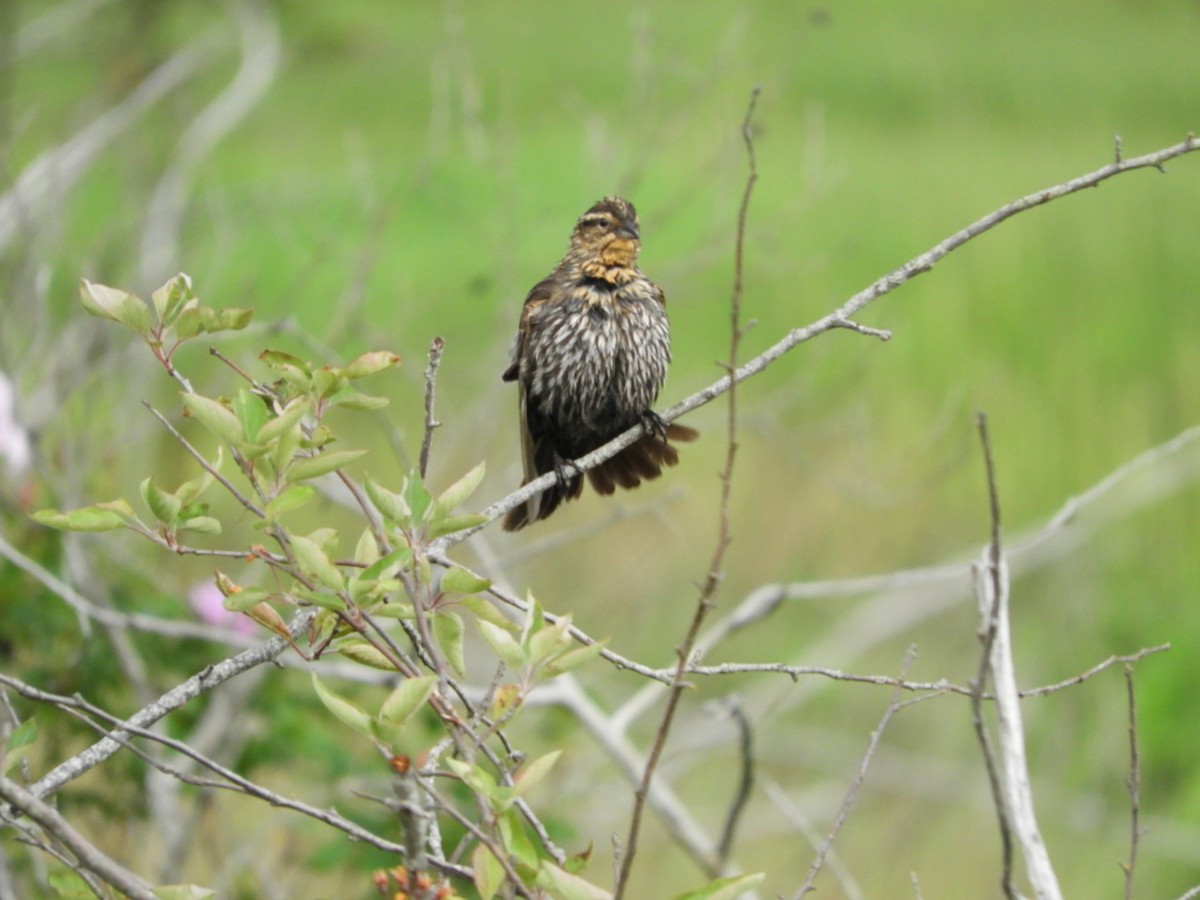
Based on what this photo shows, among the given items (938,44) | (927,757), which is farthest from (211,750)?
(938,44)

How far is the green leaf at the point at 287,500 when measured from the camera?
146 centimetres

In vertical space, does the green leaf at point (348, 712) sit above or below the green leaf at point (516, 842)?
above

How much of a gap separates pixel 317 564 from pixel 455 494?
8.2 inches

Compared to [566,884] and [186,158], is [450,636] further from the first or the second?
[186,158]

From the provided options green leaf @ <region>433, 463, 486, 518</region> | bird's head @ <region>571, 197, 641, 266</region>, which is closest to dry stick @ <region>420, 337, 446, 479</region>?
green leaf @ <region>433, 463, 486, 518</region>

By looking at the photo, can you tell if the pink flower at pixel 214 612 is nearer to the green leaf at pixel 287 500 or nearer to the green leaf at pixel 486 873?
the green leaf at pixel 287 500

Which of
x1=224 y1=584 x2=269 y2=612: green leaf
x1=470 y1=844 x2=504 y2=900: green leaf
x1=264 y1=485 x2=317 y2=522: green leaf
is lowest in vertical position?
x1=470 y1=844 x2=504 y2=900: green leaf

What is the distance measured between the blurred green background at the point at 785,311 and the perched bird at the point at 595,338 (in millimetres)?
719

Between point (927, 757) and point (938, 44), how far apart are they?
400cm

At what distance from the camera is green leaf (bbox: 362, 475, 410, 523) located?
1.49 meters

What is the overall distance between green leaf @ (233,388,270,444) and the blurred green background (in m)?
2.64

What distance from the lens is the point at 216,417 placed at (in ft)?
4.93

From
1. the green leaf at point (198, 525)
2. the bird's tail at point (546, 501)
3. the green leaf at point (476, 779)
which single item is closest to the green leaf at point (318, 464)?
the green leaf at point (198, 525)

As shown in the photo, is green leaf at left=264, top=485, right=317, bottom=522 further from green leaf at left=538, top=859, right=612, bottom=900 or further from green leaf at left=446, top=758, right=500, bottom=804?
green leaf at left=538, top=859, right=612, bottom=900
